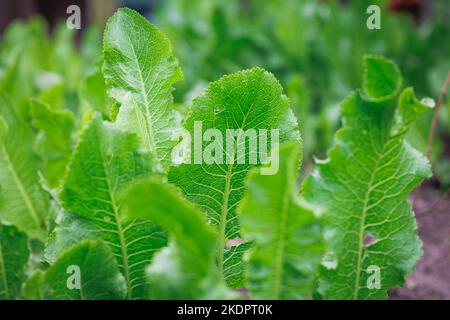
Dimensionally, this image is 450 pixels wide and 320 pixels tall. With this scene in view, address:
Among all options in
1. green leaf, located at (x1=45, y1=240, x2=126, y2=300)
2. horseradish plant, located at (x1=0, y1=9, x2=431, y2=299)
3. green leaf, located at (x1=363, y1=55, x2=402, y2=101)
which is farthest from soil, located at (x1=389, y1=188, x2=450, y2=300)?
green leaf, located at (x1=45, y1=240, x2=126, y2=300)

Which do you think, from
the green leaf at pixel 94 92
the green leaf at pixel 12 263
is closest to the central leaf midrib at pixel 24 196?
the green leaf at pixel 94 92

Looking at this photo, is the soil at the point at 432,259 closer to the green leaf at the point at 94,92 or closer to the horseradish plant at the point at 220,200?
the horseradish plant at the point at 220,200

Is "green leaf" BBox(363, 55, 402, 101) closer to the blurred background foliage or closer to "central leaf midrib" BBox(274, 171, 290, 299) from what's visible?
"central leaf midrib" BBox(274, 171, 290, 299)

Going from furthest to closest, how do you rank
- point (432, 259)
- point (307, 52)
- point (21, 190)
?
point (307, 52) → point (432, 259) → point (21, 190)

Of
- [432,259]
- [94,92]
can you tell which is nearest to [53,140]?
[94,92]

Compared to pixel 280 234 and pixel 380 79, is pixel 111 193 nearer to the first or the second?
pixel 280 234
